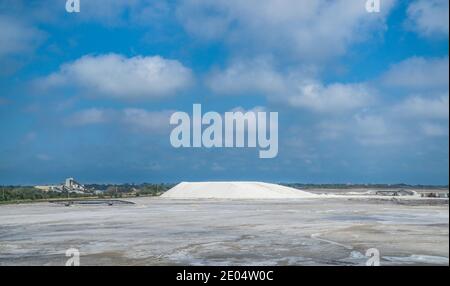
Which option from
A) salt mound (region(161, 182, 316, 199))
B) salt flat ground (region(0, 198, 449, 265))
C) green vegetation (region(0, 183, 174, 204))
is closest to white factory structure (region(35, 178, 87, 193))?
green vegetation (region(0, 183, 174, 204))

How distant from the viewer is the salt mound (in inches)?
2482

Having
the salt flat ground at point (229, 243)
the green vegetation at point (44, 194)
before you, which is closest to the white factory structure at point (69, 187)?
the green vegetation at point (44, 194)

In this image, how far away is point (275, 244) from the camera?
1520 cm

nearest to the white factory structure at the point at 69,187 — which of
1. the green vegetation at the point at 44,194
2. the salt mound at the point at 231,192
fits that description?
the green vegetation at the point at 44,194

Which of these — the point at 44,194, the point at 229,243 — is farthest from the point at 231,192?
the point at 229,243

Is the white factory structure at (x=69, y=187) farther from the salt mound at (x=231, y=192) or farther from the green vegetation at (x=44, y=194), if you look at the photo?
the salt mound at (x=231, y=192)

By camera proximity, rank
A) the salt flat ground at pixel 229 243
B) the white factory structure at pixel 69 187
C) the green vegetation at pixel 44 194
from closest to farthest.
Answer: the salt flat ground at pixel 229 243 < the green vegetation at pixel 44 194 < the white factory structure at pixel 69 187

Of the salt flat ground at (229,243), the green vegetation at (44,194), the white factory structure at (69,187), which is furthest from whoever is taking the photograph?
the white factory structure at (69,187)

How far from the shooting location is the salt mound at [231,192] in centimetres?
6303

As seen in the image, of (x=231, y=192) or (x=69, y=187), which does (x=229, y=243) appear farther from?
(x=69, y=187)

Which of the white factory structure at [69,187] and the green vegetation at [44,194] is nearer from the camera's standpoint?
the green vegetation at [44,194]

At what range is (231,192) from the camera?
213 ft

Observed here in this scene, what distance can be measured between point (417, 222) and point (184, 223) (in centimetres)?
1071
